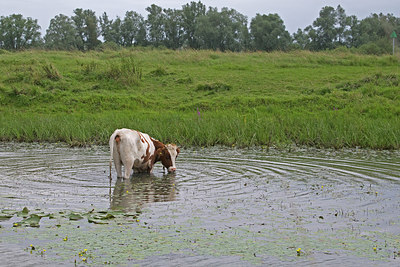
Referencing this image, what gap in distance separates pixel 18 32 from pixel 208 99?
188 ft

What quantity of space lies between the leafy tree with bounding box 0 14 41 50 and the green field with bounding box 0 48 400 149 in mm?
41773

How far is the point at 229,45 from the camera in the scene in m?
73.1

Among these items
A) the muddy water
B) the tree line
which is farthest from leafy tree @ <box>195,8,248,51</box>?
the muddy water

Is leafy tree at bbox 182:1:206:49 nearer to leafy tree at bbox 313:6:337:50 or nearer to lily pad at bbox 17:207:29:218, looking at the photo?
leafy tree at bbox 313:6:337:50

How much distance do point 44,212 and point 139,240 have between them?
73.2 inches

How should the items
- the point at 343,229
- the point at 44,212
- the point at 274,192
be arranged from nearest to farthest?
the point at 343,229, the point at 44,212, the point at 274,192

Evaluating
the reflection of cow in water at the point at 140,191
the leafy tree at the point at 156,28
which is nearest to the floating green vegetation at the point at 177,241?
the reflection of cow in water at the point at 140,191

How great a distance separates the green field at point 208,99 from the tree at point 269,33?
1435 inches

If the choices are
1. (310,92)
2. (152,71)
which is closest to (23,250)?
(310,92)

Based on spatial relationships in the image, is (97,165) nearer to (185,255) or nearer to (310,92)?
(185,255)

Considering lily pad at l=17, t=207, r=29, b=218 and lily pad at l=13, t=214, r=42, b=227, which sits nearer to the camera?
lily pad at l=13, t=214, r=42, b=227

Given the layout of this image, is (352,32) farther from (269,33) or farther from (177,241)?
(177,241)

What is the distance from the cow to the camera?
10250 millimetres

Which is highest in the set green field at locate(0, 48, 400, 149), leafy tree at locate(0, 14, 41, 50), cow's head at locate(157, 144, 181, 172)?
leafy tree at locate(0, 14, 41, 50)
